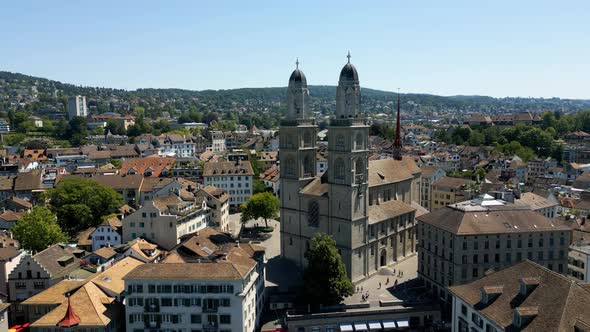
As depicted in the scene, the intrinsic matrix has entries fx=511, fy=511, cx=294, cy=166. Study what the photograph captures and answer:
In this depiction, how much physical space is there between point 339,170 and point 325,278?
14.7m

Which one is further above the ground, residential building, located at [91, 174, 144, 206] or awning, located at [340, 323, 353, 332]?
residential building, located at [91, 174, 144, 206]

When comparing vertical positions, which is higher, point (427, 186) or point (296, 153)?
point (296, 153)

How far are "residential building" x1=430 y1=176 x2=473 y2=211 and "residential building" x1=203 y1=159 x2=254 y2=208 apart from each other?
40.8 m

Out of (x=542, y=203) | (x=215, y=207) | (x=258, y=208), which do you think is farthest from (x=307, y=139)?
(x=542, y=203)

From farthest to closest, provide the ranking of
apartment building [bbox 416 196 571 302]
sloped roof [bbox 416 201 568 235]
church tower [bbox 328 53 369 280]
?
1. church tower [bbox 328 53 369 280]
2. sloped roof [bbox 416 201 568 235]
3. apartment building [bbox 416 196 571 302]

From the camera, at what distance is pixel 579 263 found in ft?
Result: 214

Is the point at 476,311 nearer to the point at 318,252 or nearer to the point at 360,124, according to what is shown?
the point at 318,252

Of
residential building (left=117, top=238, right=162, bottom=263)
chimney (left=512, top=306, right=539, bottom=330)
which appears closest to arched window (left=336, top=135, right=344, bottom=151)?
residential building (left=117, top=238, right=162, bottom=263)

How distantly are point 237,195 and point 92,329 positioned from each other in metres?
66.7

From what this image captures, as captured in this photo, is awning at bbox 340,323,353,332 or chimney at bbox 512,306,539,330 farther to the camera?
awning at bbox 340,323,353,332

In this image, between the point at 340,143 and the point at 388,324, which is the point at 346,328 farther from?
the point at 340,143

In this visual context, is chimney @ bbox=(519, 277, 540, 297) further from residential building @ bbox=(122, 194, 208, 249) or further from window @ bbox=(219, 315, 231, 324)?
residential building @ bbox=(122, 194, 208, 249)

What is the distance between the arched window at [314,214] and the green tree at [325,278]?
10.7m

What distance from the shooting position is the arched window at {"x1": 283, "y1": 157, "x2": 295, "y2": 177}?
7238 centimetres
